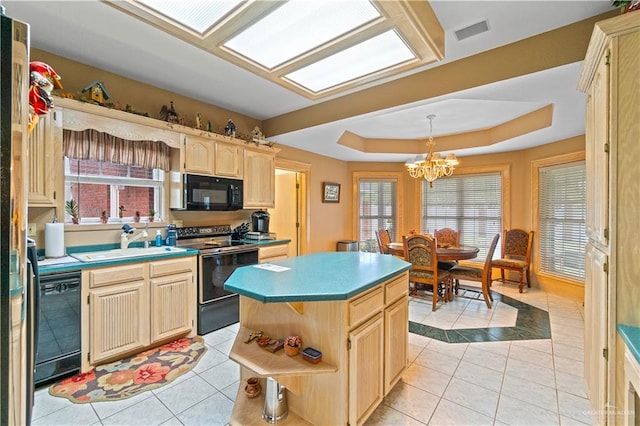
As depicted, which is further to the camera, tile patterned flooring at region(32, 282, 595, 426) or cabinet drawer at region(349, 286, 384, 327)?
tile patterned flooring at region(32, 282, 595, 426)

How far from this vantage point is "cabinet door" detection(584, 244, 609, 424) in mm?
1536

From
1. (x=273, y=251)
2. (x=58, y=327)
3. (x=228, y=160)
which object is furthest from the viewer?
(x=273, y=251)

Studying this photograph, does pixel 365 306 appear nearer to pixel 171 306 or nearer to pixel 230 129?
pixel 171 306

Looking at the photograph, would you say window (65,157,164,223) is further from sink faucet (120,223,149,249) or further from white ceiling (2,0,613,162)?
white ceiling (2,0,613,162)

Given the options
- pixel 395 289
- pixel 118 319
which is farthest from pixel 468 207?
pixel 118 319

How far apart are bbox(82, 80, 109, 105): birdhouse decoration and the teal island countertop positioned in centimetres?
218

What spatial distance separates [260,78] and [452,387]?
3.31 meters

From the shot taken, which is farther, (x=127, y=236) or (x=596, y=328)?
(x=127, y=236)

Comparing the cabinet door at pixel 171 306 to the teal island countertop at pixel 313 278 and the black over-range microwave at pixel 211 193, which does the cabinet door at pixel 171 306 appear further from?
the teal island countertop at pixel 313 278

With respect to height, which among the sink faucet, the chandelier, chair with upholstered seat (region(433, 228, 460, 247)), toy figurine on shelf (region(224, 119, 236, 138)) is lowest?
chair with upholstered seat (region(433, 228, 460, 247))

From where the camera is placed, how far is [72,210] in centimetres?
269

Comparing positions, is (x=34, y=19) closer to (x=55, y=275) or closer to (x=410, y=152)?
(x=55, y=275)

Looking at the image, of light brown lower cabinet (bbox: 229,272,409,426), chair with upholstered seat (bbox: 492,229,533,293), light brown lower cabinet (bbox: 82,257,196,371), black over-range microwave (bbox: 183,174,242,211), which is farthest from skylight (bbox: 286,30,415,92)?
chair with upholstered seat (bbox: 492,229,533,293)

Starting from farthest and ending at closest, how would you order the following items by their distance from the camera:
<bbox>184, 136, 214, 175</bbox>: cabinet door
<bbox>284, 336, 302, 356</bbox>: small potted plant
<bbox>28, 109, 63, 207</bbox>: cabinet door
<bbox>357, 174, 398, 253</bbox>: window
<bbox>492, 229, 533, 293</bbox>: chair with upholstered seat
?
<bbox>357, 174, 398, 253</bbox>: window → <bbox>492, 229, 533, 293</bbox>: chair with upholstered seat → <bbox>184, 136, 214, 175</bbox>: cabinet door → <bbox>28, 109, 63, 207</bbox>: cabinet door → <bbox>284, 336, 302, 356</bbox>: small potted plant
